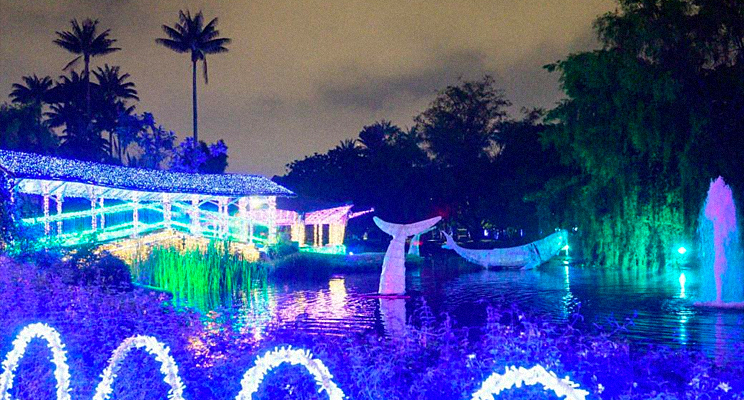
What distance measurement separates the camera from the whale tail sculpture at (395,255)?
16188mm

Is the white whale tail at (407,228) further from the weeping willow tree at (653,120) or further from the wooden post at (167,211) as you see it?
the wooden post at (167,211)

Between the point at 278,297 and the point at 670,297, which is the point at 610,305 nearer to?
the point at 670,297

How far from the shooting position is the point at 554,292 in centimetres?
1800

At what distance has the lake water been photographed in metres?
11.5

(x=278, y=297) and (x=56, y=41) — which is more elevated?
(x=56, y=41)

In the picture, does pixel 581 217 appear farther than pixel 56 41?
No

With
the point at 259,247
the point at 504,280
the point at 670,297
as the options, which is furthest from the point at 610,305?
the point at 259,247

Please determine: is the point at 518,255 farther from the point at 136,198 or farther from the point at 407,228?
the point at 136,198

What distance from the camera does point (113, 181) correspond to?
82.8 feet

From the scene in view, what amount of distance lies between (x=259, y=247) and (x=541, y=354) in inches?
950

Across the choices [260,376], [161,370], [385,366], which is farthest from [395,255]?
[260,376]

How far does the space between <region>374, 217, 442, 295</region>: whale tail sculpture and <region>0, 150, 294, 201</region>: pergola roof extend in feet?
33.7

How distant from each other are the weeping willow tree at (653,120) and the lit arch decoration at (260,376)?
20358mm

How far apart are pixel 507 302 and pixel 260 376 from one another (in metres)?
10.5
